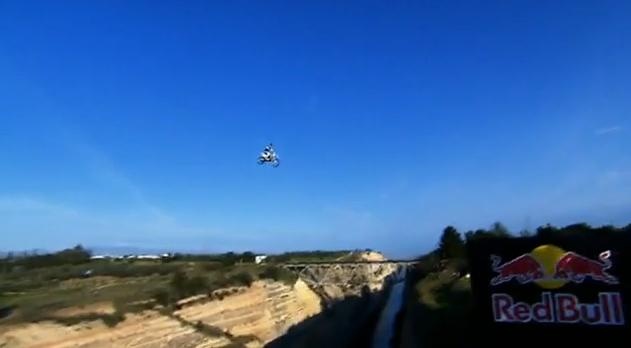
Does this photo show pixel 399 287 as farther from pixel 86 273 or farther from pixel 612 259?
pixel 612 259

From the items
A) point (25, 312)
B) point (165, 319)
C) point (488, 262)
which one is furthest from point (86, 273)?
point (488, 262)

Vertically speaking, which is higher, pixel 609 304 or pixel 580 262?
pixel 580 262

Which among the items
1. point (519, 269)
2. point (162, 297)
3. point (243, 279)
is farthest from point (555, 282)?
point (243, 279)

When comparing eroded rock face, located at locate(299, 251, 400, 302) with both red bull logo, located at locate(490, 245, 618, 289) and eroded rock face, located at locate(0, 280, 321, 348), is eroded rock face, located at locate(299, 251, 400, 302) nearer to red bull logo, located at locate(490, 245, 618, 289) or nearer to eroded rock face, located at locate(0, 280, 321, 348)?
eroded rock face, located at locate(0, 280, 321, 348)

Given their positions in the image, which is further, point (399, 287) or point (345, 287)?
point (399, 287)

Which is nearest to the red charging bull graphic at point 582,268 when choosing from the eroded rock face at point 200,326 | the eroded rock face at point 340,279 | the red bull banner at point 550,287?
the red bull banner at point 550,287

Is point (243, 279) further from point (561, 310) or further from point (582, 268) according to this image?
point (582, 268)
